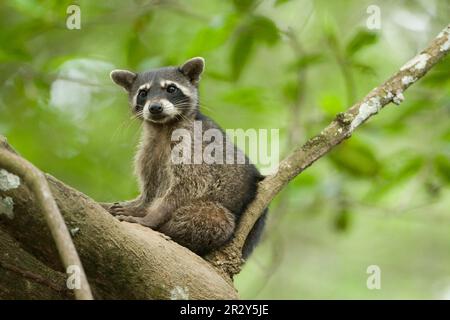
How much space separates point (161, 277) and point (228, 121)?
8073 millimetres

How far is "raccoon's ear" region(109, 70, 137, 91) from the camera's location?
9344 millimetres

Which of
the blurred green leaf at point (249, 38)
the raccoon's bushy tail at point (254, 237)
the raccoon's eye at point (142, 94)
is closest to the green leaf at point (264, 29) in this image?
the blurred green leaf at point (249, 38)

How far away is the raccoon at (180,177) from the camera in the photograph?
7.48 meters

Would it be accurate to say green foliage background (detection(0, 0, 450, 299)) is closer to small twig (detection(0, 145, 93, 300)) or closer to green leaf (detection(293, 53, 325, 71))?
green leaf (detection(293, 53, 325, 71))

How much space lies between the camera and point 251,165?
829 centimetres

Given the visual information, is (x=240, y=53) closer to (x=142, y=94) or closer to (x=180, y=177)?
(x=142, y=94)

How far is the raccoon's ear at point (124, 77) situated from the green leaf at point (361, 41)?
2.84m

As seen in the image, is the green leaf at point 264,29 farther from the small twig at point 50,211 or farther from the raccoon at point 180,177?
the small twig at point 50,211

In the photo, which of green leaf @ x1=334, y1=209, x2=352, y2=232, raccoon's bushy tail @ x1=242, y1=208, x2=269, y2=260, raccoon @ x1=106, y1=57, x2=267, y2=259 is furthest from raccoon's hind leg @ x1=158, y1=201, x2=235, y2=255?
green leaf @ x1=334, y1=209, x2=352, y2=232

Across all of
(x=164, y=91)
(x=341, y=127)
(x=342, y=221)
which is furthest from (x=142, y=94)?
(x=342, y=221)

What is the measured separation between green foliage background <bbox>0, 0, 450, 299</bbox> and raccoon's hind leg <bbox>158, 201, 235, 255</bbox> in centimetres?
206
